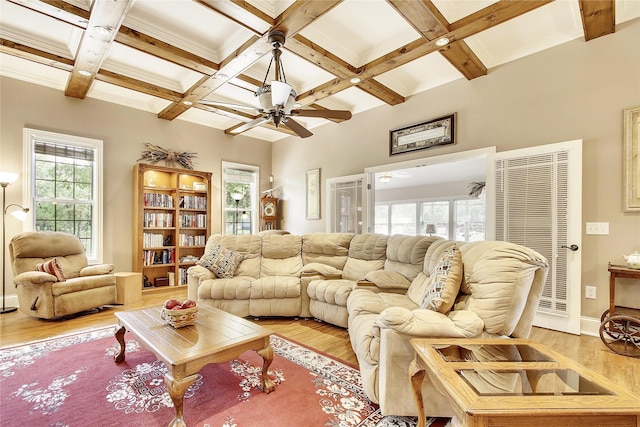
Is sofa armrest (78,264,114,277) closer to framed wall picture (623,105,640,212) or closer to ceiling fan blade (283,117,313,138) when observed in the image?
ceiling fan blade (283,117,313,138)

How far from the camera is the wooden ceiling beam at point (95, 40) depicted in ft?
8.20

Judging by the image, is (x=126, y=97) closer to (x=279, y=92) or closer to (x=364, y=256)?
(x=279, y=92)

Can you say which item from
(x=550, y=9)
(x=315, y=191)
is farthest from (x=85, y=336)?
(x=550, y=9)

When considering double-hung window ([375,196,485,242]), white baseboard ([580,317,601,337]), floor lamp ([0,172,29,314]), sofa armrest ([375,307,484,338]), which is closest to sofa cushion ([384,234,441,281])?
sofa armrest ([375,307,484,338])

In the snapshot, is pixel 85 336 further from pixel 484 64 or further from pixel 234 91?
pixel 484 64

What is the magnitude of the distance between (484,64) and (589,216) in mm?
2119

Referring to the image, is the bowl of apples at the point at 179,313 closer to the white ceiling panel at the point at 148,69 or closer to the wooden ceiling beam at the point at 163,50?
the wooden ceiling beam at the point at 163,50

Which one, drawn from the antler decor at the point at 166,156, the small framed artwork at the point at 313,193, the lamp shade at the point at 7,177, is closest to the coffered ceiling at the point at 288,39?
the antler decor at the point at 166,156

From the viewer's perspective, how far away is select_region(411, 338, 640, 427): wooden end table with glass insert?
2.96ft

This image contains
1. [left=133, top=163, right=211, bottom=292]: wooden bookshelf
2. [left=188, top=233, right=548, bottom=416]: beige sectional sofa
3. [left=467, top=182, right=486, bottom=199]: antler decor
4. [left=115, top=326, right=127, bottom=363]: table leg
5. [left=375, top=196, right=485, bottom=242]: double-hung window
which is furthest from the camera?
[left=375, top=196, right=485, bottom=242]: double-hung window

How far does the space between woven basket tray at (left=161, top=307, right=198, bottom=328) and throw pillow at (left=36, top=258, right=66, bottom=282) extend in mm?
2423

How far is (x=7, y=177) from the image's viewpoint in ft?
12.1

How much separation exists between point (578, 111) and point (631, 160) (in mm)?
693

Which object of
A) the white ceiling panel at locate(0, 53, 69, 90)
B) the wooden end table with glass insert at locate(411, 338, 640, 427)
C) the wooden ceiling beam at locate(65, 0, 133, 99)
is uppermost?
the white ceiling panel at locate(0, 53, 69, 90)
